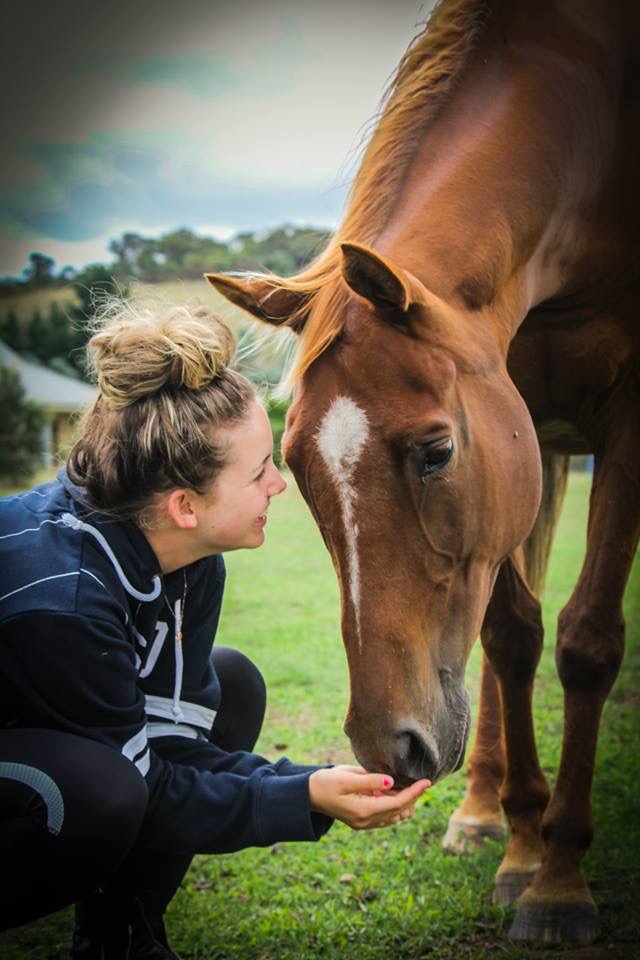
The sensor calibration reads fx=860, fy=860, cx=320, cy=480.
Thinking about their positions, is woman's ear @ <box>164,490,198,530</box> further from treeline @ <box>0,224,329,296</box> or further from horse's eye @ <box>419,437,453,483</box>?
treeline @ <box>0,224,329,296</box>

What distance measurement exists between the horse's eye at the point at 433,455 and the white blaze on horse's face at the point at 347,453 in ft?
0.46

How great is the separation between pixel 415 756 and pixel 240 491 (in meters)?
0.72

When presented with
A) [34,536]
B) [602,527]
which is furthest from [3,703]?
[602,527]

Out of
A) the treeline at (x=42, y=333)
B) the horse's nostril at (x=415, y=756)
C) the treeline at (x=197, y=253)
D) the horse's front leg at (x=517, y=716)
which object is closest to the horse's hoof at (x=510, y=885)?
the horse's front leg at (x=517, y=716)

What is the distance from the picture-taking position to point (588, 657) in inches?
107

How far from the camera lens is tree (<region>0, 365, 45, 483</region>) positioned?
15.7 meters

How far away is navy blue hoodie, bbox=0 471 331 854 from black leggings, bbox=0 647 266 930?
0.07 meters

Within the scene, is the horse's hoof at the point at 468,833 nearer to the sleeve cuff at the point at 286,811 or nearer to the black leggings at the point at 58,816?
the sleeve cuff at the point at 286,811

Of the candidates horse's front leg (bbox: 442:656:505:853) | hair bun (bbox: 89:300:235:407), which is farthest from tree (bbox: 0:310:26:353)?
hair bun (bbox: 89:300:235:407)

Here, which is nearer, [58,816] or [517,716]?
[58,816]

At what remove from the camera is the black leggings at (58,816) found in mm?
1720

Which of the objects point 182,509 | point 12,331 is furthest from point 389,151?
point 12,331

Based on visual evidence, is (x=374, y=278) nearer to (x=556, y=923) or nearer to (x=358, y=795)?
(x=358, y=795)

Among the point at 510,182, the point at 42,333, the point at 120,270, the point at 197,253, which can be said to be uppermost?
the point at 197,253
